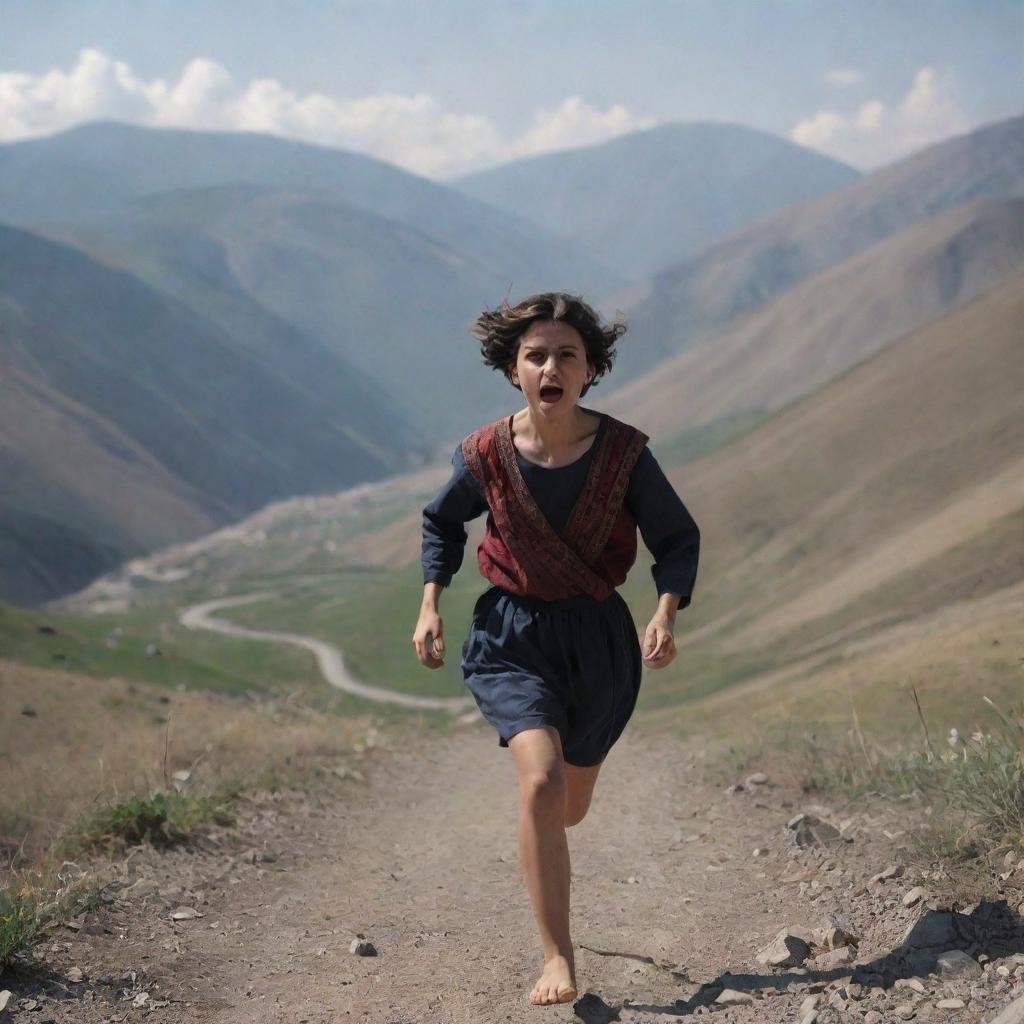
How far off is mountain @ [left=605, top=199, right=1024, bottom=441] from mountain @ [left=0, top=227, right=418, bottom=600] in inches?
1567

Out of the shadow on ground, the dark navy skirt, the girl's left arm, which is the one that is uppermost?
the girl's left arm

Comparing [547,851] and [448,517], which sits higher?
[448,517]

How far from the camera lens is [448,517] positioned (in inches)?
214

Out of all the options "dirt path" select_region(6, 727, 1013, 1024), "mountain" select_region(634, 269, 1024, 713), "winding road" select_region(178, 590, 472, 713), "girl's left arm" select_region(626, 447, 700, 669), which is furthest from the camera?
"winding road" select_region(178, 590, 472, 713)

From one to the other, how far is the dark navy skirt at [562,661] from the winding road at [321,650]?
37.3 meters

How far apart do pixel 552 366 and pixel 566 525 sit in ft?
1.97

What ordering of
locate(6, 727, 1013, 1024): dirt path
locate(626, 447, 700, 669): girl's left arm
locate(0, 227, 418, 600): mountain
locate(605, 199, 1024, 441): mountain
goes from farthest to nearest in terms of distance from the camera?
locate(605, 199, 1024, 441): mountain
locate(0, 227, 418, 600): mountain
locate(626, 447, 700, 669): girl's left arm
locate(6, 727, 1013, 1024): dirt path

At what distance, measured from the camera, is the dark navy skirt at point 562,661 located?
5156 mm

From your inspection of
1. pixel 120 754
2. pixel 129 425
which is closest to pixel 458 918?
pixel 120 754

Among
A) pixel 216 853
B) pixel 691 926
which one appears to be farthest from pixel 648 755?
pixel 691 926

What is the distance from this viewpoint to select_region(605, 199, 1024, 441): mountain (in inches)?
4028

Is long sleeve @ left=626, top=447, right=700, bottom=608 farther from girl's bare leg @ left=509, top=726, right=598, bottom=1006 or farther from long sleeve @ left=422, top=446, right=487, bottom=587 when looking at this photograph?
girl's bare leg @ left=509, top=726, right=598, bottom=1006

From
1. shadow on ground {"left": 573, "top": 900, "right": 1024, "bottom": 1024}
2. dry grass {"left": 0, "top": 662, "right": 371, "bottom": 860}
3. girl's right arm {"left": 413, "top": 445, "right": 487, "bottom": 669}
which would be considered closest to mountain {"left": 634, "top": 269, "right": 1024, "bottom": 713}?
dry grass {"left": 0, "top": 662, "right": 371, "bottom": 860}

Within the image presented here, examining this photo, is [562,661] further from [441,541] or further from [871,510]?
[871,510]
